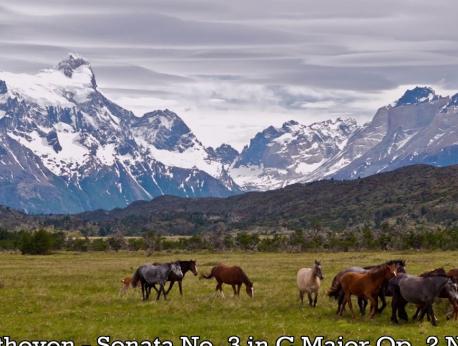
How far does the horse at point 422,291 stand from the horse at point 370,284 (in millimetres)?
826

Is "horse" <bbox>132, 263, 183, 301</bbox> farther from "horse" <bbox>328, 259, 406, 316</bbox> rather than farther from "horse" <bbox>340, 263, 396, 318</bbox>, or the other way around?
"horse" <bbox>340, 263, 396, 318</bbox>

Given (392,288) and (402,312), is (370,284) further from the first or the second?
(402,312)

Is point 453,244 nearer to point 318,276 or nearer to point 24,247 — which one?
point 24,247

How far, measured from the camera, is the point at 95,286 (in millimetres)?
54438

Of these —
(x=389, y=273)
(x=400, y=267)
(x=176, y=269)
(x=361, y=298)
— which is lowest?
(x=361, y=298)

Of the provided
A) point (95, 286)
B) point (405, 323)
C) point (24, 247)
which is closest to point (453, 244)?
point (24, 247)

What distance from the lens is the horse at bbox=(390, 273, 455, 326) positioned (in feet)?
112

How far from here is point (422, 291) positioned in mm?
34406

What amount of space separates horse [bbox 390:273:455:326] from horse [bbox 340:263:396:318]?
826 mm

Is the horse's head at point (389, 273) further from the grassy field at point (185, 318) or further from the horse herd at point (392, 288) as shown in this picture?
the grassy field at point (185, 318)

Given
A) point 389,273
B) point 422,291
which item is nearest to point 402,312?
point 422,291

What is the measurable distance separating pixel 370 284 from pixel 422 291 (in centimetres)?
272

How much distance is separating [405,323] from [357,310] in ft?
15.1

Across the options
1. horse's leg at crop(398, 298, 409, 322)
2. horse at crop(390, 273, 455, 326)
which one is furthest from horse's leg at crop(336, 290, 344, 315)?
horse's leg at crop(398, 298, 409, 322)
